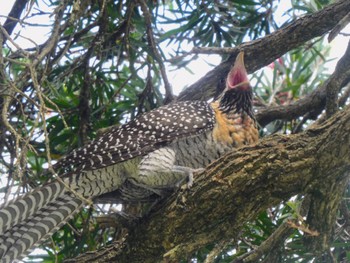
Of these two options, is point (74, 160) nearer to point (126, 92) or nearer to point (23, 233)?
point (23, 233)

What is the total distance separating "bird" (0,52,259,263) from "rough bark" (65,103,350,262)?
19cm

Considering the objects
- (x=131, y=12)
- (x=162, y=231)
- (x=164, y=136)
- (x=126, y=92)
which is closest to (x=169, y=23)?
(x=131, y=12)

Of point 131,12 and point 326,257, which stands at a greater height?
point 131,12

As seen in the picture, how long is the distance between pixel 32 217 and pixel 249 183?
1.13 meters

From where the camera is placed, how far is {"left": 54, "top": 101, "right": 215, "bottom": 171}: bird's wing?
148 inches

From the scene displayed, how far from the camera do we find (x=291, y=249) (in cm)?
387

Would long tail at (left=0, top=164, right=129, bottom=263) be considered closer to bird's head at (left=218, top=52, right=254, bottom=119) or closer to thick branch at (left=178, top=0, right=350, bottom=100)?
Answer: bird's head at (left=218, top=52, right=254, bottom=119)

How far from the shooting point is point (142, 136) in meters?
3.89

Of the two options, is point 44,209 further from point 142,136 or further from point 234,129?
point 234,129

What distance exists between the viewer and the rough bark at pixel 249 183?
329 cm

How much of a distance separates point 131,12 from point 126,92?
768mm

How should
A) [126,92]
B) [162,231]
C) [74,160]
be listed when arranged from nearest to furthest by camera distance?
[162,231], [74,160], [126,92]

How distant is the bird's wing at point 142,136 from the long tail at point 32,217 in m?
0.17

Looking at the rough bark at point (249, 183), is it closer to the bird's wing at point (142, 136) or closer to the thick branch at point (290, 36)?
the bird's wing at point (142, 136)
